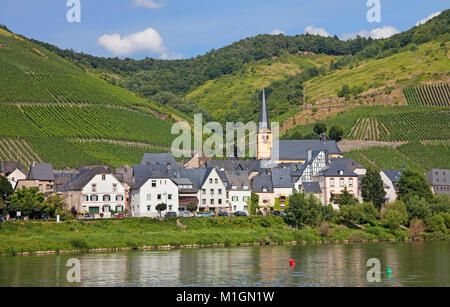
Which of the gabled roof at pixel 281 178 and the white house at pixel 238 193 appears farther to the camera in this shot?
the gabled roof at pixel 281 178

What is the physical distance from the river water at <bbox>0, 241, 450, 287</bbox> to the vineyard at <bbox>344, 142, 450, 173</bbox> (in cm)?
5708

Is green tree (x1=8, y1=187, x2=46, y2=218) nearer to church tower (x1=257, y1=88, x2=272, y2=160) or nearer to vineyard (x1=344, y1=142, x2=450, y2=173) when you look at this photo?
vineyard (x1=344, y1=142, x2=450, y2=173)

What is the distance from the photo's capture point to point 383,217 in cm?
8125

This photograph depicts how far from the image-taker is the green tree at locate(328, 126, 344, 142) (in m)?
144

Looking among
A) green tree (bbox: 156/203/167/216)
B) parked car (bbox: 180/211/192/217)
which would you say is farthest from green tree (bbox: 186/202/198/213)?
green tree (bbox: 156/203/167/216)

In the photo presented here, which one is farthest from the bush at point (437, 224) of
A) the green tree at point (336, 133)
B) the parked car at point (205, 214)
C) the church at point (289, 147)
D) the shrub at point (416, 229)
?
the green tree at point (336, 133)

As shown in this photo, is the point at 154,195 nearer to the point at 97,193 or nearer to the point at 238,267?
the point at 97,193

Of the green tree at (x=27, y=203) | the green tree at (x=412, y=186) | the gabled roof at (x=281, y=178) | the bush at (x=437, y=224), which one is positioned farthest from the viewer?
the gabled roof at (x=281, y=178)

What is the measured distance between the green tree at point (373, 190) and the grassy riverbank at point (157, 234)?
27.6 feet

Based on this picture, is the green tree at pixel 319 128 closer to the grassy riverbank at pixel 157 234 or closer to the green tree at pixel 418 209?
the green tree at pixel 418 209

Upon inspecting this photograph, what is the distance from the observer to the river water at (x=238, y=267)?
44.8 meters

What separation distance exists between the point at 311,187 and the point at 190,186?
15.3 metres

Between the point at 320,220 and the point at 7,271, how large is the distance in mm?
37063
